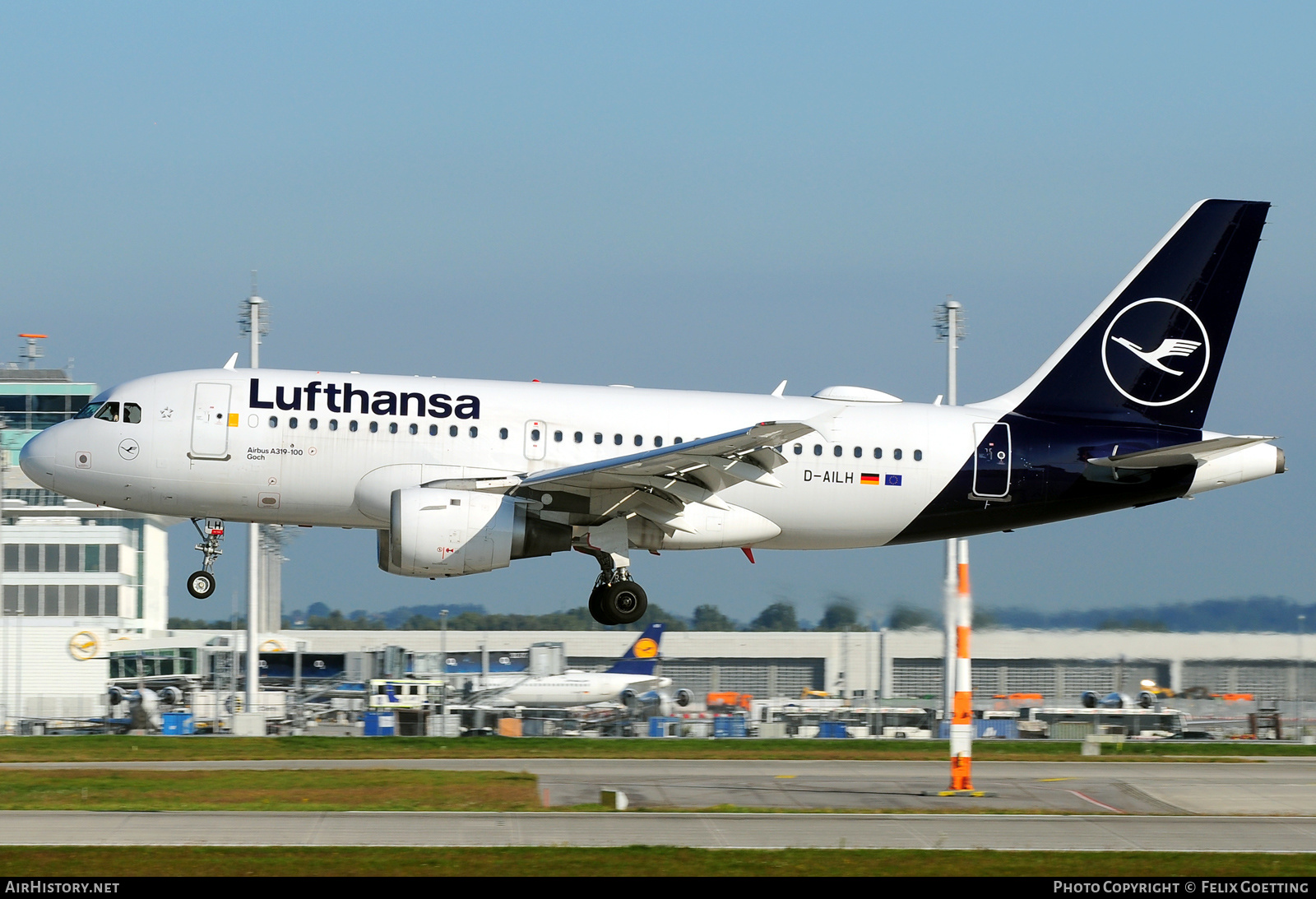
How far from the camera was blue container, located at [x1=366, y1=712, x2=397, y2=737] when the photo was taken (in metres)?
50.0

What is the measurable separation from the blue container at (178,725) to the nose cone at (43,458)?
891 inches

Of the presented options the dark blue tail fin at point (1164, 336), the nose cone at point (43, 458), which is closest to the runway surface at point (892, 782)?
the dark blue tail fin at point (1164, 336)

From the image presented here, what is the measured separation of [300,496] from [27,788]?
8590 mm

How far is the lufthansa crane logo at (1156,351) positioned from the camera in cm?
3216

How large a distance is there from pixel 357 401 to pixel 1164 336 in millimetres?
17465

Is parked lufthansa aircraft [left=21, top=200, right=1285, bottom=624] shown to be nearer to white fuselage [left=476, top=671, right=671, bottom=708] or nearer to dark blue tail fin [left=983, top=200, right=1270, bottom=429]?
dark blue tail fin [left=983, top=200, right=1270, bottom=429]

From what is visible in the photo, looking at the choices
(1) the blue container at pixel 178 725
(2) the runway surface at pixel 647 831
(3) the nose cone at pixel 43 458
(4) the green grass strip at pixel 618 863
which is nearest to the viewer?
(4) the green grass strip at pixel 618 863

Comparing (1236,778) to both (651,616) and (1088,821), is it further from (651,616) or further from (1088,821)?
(651,616)

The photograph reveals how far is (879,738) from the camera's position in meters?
49.2

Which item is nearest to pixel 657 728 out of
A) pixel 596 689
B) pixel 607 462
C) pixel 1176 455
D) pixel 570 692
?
pixel 596 689

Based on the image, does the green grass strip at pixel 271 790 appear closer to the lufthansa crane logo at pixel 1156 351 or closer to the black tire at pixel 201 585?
the black tire at pixel 201 585

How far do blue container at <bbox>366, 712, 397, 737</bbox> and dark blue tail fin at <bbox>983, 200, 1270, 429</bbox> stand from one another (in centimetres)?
2671

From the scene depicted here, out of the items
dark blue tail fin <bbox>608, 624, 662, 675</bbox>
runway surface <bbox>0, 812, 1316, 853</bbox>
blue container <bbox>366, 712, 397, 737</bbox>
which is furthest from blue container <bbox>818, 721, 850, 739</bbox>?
runway surface <bbox>0, 812, 1316, 853</bbox>
